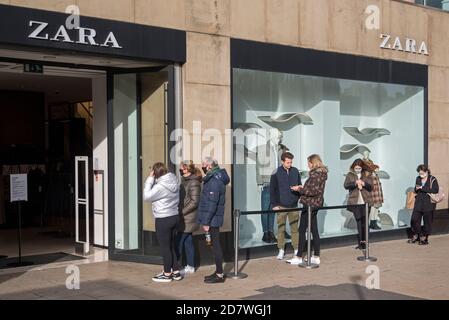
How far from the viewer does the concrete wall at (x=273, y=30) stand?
9.31 meters

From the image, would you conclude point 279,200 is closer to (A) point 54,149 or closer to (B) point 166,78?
(B) point 166,78

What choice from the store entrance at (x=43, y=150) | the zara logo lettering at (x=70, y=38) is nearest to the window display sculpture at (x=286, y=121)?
the store entrance at (x=43, y=150)

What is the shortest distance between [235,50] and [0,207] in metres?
7.96

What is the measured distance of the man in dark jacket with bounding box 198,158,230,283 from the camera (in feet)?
27.3

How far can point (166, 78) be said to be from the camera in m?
9.70

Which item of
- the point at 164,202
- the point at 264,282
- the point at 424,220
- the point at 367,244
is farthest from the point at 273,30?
the point at 424,220

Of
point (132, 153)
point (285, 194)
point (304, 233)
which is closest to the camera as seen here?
point (304, 233)

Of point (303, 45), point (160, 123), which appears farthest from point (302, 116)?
point (160, 123)

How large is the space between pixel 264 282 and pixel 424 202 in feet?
16.5

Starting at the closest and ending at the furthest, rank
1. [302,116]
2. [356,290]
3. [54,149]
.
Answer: [356,290] → [302,116] → [54,149]

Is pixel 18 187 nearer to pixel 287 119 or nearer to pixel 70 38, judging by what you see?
pixel 70 38

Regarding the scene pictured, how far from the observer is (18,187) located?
33.6 ft

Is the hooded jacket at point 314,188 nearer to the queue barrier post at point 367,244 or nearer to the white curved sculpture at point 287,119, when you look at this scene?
the queue barrier post at point 367,244

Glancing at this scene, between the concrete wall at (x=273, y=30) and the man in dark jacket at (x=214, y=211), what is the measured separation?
1.40 metres
